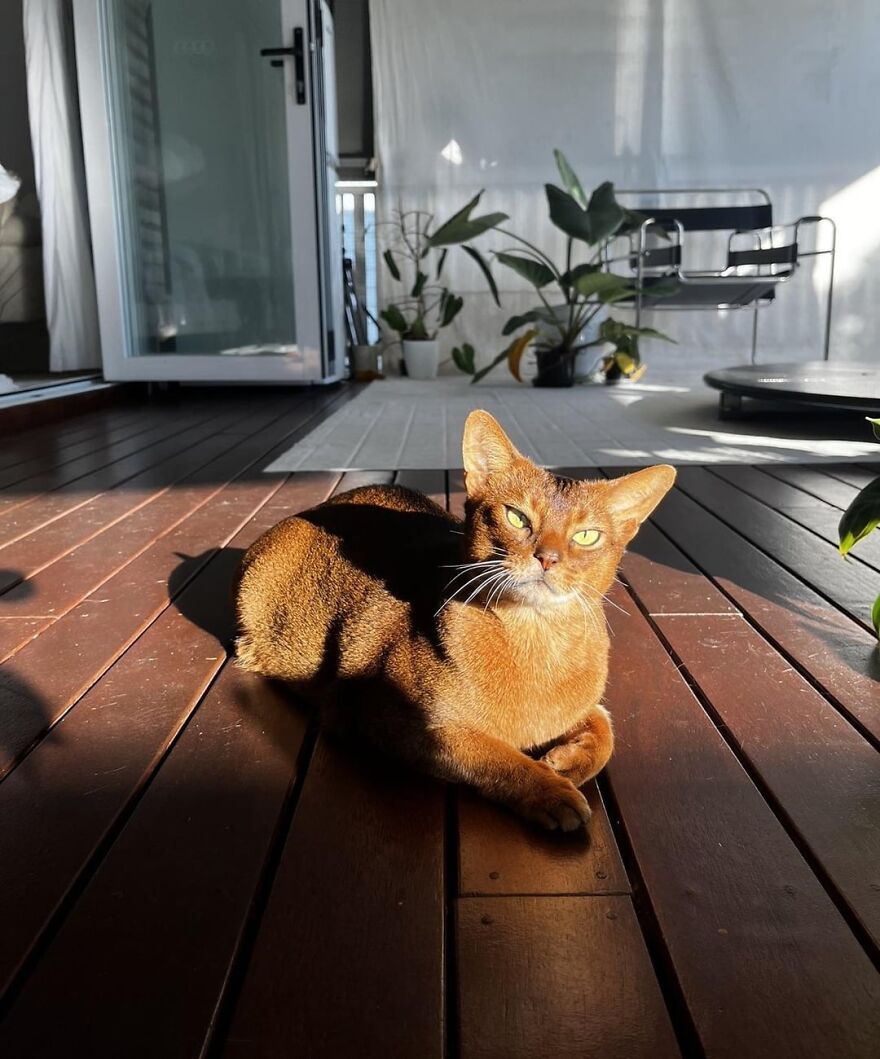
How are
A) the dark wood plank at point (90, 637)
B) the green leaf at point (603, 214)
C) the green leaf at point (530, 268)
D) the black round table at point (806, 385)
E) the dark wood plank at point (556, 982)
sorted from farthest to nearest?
1. the green leaf at point (530, 268)
2. the green leaf at point (603, 214)
3. the black round table at point (806, 385)
4. the dark wood plank at point (90, 637)
5. the dark wood plank at point (556, 982)

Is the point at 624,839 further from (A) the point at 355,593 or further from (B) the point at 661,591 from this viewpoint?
(B) the point at 661,591

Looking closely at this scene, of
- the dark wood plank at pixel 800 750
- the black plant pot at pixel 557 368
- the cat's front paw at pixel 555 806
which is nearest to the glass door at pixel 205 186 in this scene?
the black plant pot at pixel 557 368

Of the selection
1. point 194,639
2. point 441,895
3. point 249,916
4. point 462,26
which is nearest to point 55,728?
point 194,639

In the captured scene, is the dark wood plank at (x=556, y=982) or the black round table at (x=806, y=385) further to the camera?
the black round table at (x=806, y=385)

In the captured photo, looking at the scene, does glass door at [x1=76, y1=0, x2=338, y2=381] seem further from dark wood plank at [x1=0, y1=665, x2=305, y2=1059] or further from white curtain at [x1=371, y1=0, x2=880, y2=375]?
dark wood plank at [x1=0, y1=665, x2=305, y2=1059]

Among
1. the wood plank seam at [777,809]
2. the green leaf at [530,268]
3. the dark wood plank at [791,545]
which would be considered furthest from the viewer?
the green leaf at [530,268]

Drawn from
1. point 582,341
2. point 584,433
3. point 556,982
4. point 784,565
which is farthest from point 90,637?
point 582,341

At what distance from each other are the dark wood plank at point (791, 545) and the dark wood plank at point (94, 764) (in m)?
1.05

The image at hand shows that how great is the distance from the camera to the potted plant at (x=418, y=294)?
21.1ft

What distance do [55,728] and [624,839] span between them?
0.68 m

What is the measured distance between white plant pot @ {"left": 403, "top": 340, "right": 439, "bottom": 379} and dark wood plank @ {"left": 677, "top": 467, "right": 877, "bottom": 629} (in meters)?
4.00

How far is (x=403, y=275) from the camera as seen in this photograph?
6.82 metres

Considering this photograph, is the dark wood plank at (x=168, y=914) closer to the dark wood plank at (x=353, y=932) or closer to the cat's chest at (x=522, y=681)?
the dark wood plank at (x=353, y=932)

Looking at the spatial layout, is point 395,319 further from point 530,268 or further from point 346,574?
point 346,574
